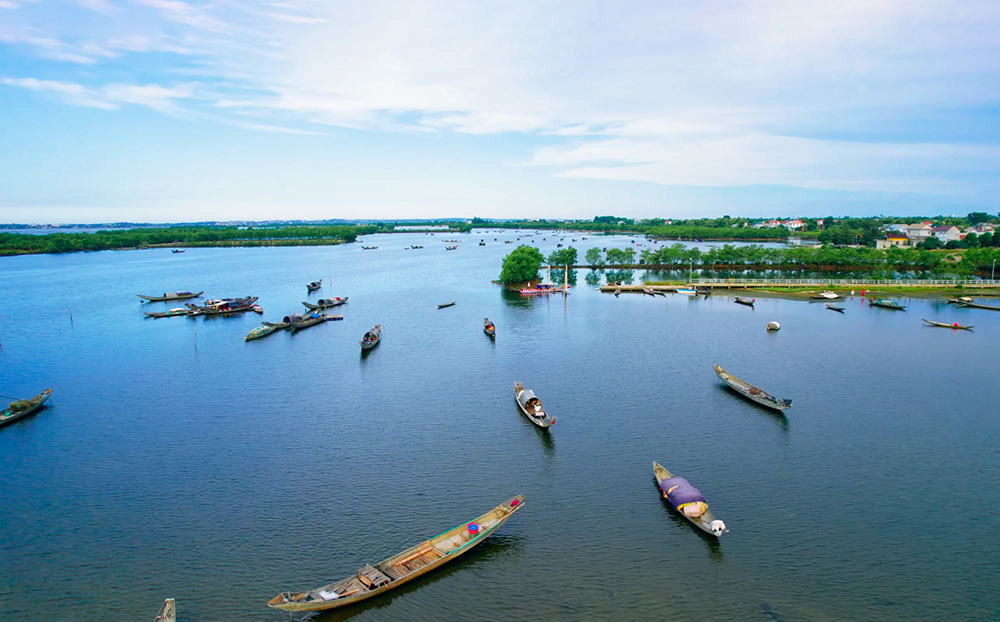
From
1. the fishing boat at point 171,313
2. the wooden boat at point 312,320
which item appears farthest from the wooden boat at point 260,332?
the fishing boat at point 171,313

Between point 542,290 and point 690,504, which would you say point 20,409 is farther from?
point 542,290

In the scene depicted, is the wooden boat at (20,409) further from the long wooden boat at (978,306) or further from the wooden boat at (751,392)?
the long wooden boat at (978,306)

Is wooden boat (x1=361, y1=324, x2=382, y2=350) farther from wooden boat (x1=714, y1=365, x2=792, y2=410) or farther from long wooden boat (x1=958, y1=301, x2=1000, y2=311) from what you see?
long wooden boat (x1=958, y1=301, x2=1000, y2=311)

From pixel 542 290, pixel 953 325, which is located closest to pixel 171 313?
pixel 542 290

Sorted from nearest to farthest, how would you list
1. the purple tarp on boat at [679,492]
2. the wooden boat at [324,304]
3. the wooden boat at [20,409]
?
the purple tarp on boat at [679,492]
the wooden boat at [20,409]
the wooden boat at [324,304]

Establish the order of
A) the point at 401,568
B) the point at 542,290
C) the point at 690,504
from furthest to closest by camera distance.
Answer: the point at 542,290 → the point at 690,504 → the point at 401,568

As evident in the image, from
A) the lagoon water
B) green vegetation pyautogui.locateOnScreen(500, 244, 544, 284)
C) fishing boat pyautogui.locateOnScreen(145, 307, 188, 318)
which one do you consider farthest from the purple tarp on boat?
green vegetation pyautogui.locateOnScreen(500, 244, 544, 284)
